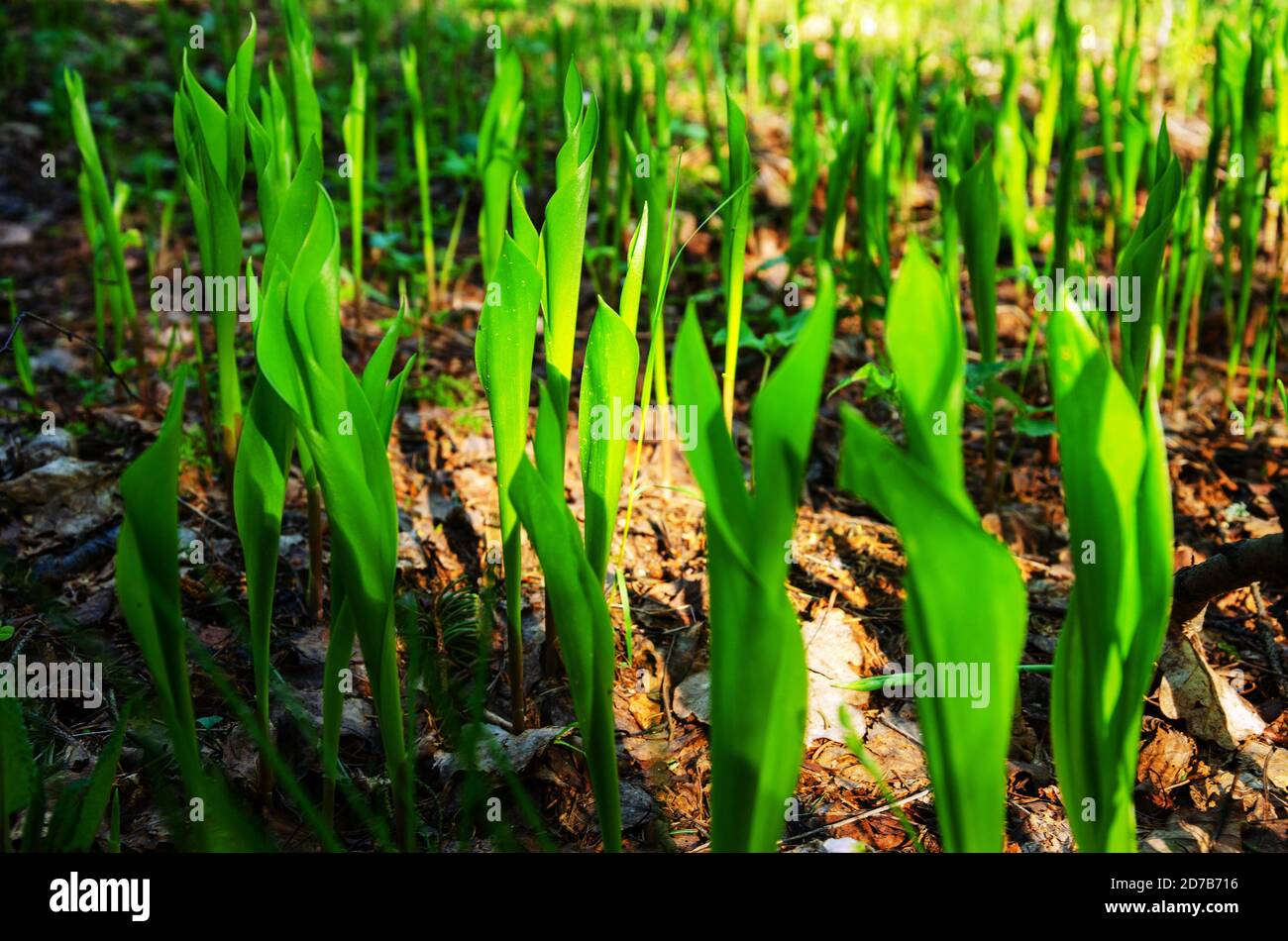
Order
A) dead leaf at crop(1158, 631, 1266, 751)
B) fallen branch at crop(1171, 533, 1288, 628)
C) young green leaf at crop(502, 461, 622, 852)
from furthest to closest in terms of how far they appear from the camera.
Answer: dead leaf at crop(1158, 631, 1266, 751) < fallen branch at crop(1171, 533, 1288, 628) < young green leaf at crop(502, 461, 622, 852)

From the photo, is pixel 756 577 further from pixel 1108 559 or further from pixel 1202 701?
pixel 1202 701

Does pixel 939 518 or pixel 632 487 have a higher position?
pixel 939 518

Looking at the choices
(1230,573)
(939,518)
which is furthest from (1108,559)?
(1230,573)

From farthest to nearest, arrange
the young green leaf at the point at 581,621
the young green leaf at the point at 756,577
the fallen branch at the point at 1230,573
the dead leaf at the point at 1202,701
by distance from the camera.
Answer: the dead leaf at the point at 1202,701, the fallen branch at the point at 1230,573, the young green leaf at the point at 581,621, the young green leaf at the point at 756,577

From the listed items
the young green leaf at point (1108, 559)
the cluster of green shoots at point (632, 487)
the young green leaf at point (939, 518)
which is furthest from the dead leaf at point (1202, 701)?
the young green leaf at point (939, 518)

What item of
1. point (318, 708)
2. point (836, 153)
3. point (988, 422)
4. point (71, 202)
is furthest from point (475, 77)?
point (318, 708)

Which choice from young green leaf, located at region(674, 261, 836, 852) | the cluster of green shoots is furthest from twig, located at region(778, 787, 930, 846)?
young green leaf, located at region(674, 261, 836, 852)

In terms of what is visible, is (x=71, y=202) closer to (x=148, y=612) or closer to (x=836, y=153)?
(x=836, y=153)

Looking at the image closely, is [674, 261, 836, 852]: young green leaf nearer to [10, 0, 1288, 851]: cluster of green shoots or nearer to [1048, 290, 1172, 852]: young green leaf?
[10, 0, 1288, 851]: cluster of green shoots

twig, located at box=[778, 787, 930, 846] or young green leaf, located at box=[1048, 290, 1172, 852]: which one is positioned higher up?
young green leaf, located at box=[1048, 290, 1172, 852]

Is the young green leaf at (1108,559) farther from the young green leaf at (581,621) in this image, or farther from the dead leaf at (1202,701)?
the dead leaf at (1202,701)

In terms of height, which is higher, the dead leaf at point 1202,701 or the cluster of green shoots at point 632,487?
the cluster of green shoots at point 632,487

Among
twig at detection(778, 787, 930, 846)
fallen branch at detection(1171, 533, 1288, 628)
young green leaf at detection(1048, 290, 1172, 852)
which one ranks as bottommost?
twig at detection(778, 787, 930, 846)
